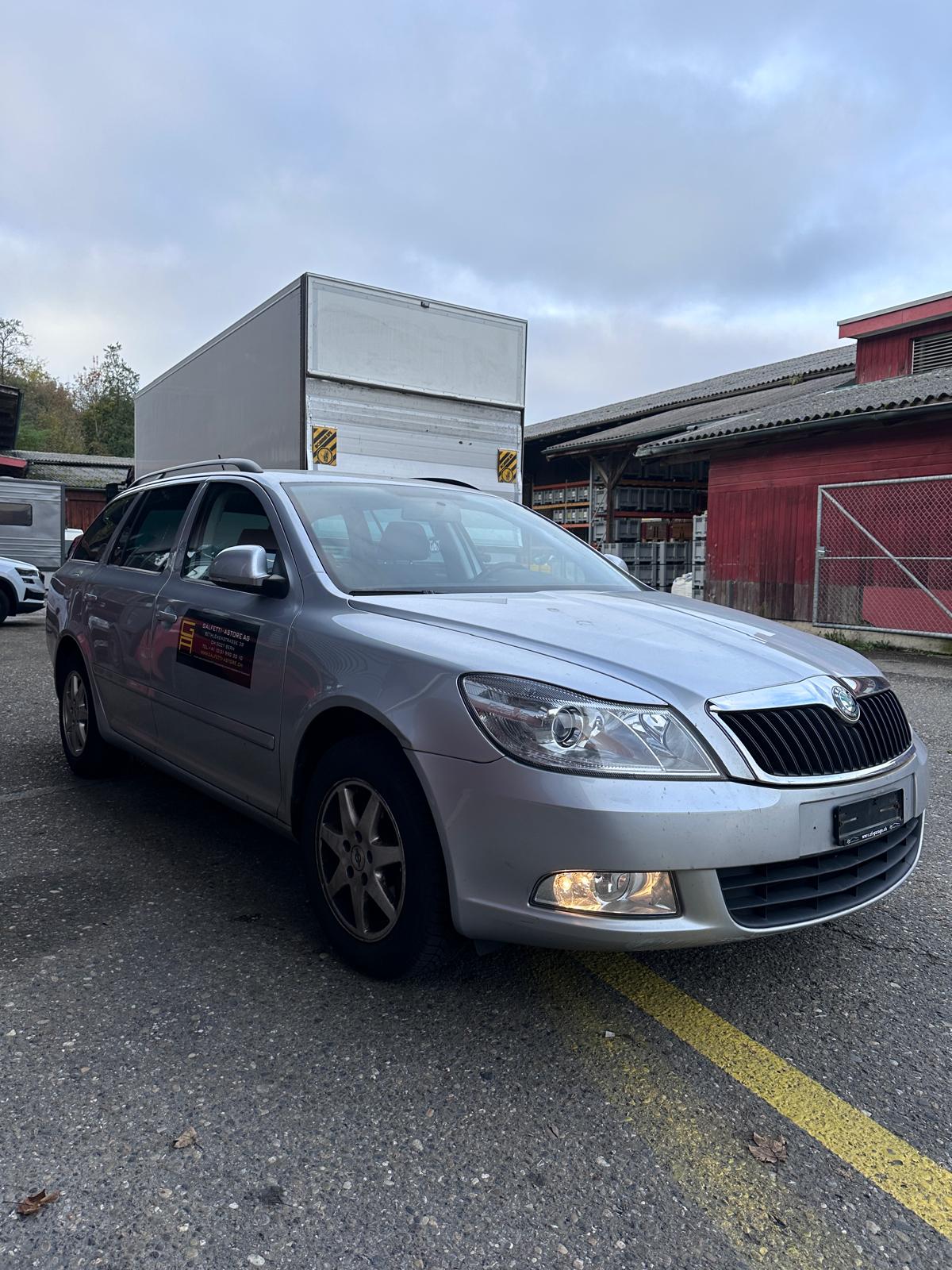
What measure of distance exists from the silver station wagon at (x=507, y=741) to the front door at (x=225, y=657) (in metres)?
0.01

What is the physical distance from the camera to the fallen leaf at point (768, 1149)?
1.96 metres

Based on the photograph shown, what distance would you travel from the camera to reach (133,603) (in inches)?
163

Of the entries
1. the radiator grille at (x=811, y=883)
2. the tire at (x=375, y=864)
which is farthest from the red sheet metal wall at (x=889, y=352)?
the tire at (x=375, y=864)

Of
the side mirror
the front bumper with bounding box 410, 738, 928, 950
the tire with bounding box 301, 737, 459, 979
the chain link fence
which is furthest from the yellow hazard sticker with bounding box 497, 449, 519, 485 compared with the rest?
the front bumper with bounding box 410, 738, 928, 950

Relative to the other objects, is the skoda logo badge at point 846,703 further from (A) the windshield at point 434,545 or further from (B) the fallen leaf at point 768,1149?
(A) the windshield at point 434,545

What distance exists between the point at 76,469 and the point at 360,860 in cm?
4788

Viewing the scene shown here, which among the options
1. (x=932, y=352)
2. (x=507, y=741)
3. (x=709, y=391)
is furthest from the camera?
(x=709, y=391)

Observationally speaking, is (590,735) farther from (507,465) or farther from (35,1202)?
(507,465)

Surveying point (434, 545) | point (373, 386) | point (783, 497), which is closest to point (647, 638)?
point (434, 545)

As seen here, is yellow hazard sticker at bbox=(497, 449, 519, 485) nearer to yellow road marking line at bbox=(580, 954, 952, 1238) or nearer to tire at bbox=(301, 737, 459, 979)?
tire at bbox=(301, 737, 459, 979)

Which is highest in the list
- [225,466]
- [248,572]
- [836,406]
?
[836,406]

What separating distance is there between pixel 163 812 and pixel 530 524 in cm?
221

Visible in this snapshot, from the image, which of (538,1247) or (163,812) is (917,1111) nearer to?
(538,1247)

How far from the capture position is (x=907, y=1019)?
252 centimetres
